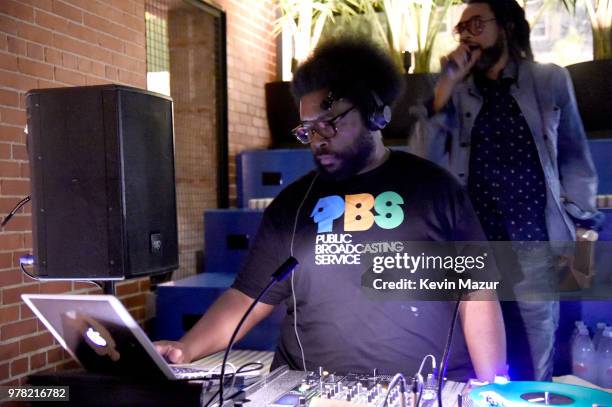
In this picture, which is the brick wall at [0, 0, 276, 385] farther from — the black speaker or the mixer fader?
the mixer fader

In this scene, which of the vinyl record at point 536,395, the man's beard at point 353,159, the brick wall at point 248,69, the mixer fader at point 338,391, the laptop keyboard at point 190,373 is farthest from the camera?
the brick wall at point 248,69

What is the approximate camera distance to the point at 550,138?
2.31m

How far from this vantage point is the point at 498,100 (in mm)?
2385

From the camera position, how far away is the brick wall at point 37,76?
2.13 metres

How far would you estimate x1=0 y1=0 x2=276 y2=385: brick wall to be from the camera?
7.00ft

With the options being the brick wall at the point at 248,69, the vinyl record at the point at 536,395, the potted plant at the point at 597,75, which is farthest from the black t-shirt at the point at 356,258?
the brick wall at the point at 248,69

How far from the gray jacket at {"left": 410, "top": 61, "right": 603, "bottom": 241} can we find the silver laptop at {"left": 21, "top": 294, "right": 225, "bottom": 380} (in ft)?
5.63

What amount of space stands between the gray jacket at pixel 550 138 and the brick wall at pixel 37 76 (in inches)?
56.0

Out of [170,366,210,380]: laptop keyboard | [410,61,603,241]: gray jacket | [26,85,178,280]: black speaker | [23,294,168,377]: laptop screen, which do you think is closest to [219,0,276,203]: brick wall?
[410,61,603,241]: gray jacket

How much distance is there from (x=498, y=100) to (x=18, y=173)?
180 cm

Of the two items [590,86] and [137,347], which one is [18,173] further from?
[590,86]

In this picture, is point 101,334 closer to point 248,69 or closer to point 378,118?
point 378,118

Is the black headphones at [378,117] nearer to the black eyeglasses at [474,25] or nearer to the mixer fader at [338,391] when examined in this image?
the mixer fader at [338,391]

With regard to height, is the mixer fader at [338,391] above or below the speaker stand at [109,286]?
below
